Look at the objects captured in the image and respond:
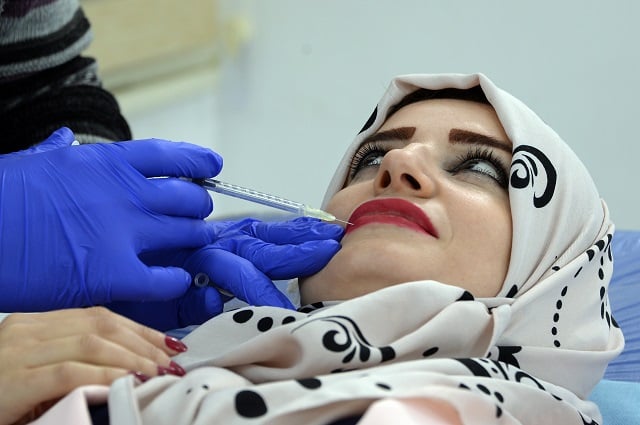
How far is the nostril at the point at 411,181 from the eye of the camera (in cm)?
129

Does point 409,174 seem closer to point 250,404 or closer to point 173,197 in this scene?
point 173,197

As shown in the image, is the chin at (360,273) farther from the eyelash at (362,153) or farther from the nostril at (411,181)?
the eyelash at (362,153)

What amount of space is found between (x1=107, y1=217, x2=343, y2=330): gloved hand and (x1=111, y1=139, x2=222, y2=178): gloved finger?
14 cm

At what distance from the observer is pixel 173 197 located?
1344mm

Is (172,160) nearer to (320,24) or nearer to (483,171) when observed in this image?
(483,171)

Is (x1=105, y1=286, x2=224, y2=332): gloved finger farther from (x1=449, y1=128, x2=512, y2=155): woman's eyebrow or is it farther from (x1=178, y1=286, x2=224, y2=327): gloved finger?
(x1=449, y1=128, x2=512, y2=155): woman's eyebrow

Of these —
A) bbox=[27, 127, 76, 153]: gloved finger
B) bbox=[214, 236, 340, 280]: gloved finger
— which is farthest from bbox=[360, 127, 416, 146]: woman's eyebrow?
bbox=[27, 127, 76, 153]: gloved finger

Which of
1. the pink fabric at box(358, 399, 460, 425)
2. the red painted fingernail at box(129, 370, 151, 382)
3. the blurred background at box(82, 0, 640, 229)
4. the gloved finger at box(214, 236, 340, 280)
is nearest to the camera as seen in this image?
the pink fabric at box(358, 399, 460, 425)

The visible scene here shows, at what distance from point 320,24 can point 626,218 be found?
48.6 inches

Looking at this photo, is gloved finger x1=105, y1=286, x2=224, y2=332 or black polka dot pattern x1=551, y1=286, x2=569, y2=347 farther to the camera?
gloved finger x1=105, y1=286, x2=224, y2=332

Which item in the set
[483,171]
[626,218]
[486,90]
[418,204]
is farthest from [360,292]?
[626,218]

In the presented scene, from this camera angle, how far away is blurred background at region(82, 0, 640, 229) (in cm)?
251

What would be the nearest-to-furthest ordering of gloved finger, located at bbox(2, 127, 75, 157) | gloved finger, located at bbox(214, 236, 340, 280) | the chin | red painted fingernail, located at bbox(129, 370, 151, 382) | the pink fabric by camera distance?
the pink fabric
red painted fingernail, located at bbox(129, 370, 151, 382)
the chin
gloved finger, located at bbox(214, 236, 340, 280)
gloved finger, located at bbox(2, 127, 75, 157)

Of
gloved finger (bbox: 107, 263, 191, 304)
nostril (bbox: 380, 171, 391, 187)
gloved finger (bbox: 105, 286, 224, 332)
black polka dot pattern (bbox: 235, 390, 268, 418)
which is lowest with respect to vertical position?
gloved finger (bbox: 105, 286, 224, 332)
